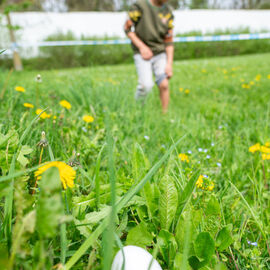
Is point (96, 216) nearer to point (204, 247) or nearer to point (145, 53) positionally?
point (204, 247)

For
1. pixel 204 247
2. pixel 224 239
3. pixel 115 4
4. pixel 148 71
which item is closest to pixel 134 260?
pixel 204 247

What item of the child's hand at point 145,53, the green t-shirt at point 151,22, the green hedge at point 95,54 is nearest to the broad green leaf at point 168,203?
the child's hand at point 145,53

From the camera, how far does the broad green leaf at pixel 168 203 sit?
0.86 meters

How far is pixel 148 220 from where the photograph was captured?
0.93 metres

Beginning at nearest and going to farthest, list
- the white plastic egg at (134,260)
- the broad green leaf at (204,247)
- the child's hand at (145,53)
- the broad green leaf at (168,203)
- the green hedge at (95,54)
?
the white plastic egg at (134,260) → the broad green leaf at (204,247) → the broad green leaf at (168,203) → the child's hand at (145,53) → the green hedge at (95,54)

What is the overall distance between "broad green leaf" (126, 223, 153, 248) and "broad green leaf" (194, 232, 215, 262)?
0.14 metres

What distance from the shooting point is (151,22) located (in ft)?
11.1

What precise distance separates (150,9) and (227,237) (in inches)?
126

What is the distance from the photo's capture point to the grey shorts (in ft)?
10.5

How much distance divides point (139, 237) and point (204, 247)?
187 mm

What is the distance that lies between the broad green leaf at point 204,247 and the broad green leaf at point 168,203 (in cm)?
13

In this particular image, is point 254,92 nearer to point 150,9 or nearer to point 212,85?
point 212,85

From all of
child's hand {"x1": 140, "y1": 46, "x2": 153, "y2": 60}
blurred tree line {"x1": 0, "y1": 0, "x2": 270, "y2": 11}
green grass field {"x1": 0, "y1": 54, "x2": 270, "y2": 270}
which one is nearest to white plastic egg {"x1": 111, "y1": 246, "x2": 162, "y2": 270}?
green grass field {"x1": 0, "y1": 54, "x2": 270, "y2": 270}

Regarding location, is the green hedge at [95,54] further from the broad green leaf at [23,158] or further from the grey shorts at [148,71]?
the broad green leaf at [23,158]
